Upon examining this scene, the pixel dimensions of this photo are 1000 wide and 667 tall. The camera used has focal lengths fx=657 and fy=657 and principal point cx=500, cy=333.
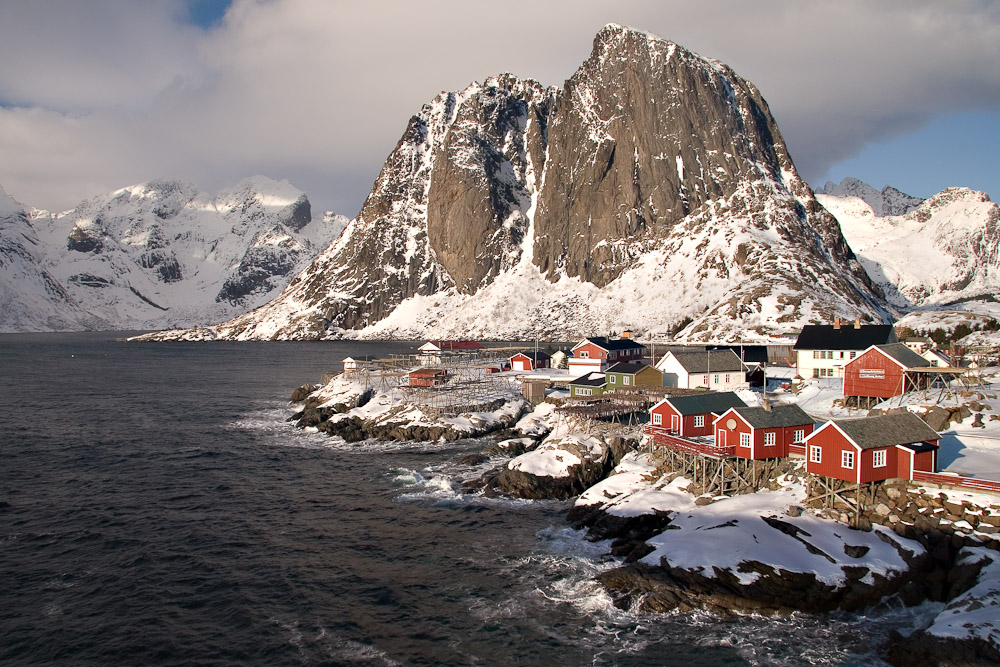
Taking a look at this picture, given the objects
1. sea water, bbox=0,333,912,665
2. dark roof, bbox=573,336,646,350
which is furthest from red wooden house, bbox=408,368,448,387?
dark roof, bbox=573,336,646,350

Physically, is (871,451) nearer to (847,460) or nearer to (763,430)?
(847,460)

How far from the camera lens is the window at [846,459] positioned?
32.1 metres

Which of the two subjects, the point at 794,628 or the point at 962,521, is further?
the point at 962,521

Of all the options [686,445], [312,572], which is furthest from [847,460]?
[312,572]

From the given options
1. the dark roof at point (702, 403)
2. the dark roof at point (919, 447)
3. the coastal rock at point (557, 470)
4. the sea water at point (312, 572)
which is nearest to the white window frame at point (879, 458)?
the dark roof at point (919, 447)

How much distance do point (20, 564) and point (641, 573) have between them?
2900 cm

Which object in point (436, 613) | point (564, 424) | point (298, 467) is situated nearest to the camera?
point (436, 613)

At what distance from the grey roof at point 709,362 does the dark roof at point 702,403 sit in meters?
17.8

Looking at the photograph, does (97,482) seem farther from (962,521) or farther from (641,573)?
(962,521)

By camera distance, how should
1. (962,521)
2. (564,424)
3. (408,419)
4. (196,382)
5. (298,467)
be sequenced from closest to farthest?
(962,521) < (298,467) < (564,424) < (408,419) < (196,382)

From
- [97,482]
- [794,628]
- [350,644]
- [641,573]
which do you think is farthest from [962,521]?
[97,482]

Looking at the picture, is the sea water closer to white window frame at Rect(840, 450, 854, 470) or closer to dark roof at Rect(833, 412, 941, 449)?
white window frame at Rect(840, 450, 854, 470)

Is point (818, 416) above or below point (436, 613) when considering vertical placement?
above

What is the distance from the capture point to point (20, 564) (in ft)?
102
